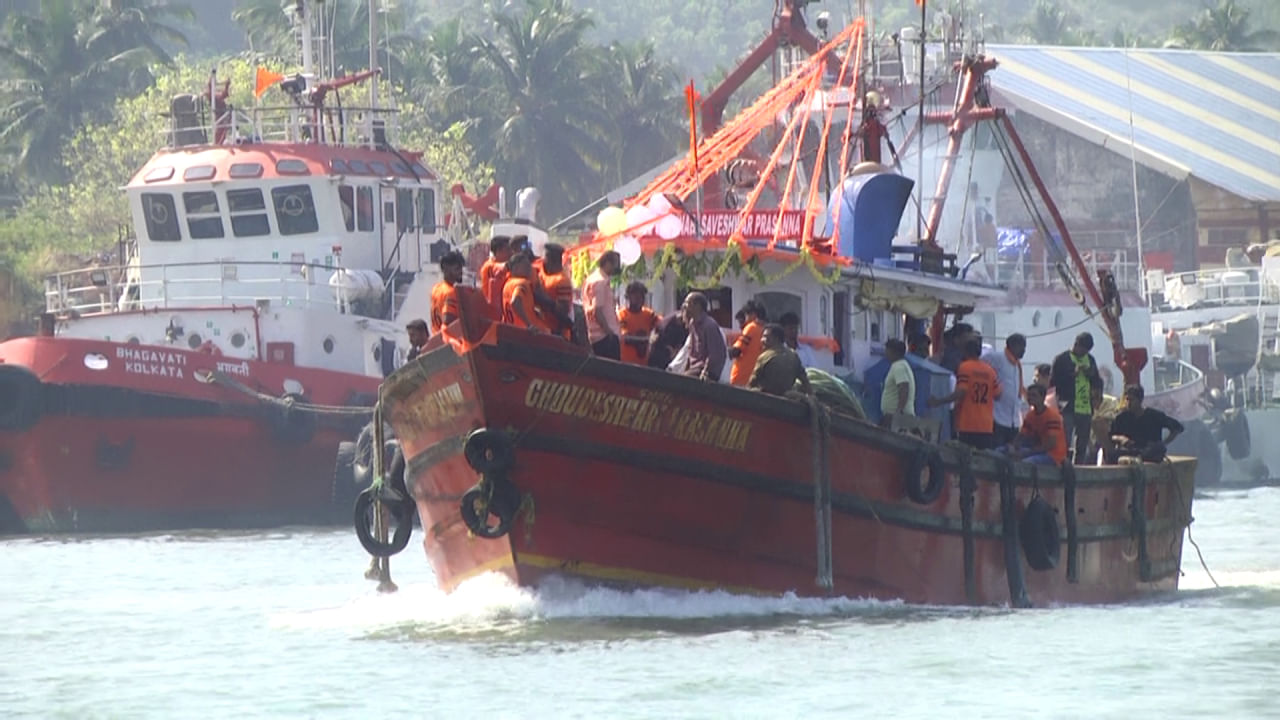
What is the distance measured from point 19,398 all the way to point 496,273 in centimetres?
1508

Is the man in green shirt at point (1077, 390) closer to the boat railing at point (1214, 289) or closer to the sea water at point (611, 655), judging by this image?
the sea water at point (611, 655)

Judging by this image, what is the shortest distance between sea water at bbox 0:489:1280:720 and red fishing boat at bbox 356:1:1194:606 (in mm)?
358

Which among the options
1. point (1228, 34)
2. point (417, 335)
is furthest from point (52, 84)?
point (417, 335)

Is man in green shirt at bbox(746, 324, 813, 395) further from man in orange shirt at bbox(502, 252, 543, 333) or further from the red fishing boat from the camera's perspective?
man in orange shirt at bbox(502, 252, 543, 333)

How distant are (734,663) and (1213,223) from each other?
45502 mm

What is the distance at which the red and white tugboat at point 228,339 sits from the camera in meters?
33.1

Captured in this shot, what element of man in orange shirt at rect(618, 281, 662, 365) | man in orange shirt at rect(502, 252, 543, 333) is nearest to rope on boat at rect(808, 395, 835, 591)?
man in orange shirt at rect(618, 281, 662, 365)

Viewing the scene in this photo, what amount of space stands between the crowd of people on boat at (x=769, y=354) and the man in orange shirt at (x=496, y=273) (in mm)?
11

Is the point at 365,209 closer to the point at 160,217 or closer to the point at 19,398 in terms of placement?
the point at 160,217

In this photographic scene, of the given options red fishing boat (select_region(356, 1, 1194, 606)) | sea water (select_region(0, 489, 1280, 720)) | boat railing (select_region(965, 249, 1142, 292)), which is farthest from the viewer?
boat railing (select_region(965, 249, 1142, 292))

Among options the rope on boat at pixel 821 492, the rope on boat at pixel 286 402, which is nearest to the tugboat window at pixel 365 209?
the rope on boat at pixel 286 402

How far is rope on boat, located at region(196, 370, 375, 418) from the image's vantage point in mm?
33219

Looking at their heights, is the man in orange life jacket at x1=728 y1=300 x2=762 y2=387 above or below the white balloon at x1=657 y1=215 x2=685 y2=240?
below

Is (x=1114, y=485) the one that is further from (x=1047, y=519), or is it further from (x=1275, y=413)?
(x=1275, y=413)
